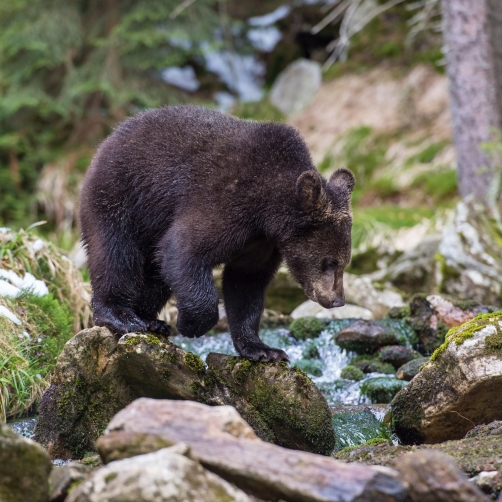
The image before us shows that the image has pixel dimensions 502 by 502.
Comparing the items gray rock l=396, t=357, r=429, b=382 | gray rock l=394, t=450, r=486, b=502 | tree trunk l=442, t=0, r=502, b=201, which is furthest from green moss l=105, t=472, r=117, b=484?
tree trunk l=442, t=0, r=502, b=201

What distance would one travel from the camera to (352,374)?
664 cm

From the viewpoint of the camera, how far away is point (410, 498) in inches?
122

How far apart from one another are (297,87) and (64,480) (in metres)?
15.2

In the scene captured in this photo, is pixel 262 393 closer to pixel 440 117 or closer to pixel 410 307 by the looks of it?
pixel 410 307

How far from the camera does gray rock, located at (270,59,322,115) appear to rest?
17.5 meters

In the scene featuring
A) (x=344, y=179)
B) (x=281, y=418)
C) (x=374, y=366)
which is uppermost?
(x=344, y=179)

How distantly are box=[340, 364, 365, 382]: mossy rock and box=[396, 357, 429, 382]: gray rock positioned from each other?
356 mm

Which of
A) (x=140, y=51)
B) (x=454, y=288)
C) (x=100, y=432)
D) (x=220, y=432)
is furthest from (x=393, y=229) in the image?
(x=220, y=432)

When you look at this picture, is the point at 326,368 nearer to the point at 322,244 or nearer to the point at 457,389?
the point at 322,244

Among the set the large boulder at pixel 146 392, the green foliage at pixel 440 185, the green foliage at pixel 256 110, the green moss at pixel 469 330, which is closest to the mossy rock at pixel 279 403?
the large boulder at pixel 146 392

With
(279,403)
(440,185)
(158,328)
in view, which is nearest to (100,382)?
(158,328)

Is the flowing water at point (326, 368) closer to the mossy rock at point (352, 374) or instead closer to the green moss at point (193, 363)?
the mossy rock at point (352, 374)

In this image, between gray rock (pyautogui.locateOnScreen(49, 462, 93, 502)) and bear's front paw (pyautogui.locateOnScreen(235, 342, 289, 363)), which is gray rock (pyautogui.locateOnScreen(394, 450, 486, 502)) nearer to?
gray rock (pyautogui.locateOnScreen(49, 462, 93, 502))

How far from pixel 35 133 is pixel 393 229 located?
28.8 feet
